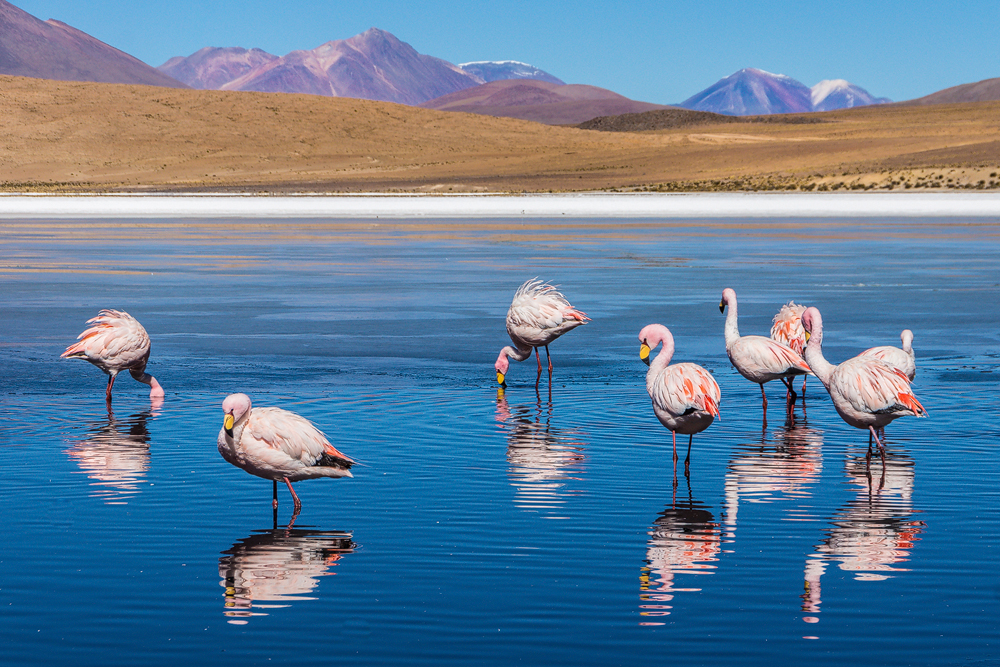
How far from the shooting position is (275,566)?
685 cm

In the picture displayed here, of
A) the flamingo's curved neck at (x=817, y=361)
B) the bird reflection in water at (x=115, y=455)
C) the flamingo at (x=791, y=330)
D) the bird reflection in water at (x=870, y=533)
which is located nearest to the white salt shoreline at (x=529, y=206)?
the flamingo at (x=791, y=330)

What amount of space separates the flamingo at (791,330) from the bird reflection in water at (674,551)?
14.1 feet

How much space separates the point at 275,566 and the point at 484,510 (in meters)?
1.51

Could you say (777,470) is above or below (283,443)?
below

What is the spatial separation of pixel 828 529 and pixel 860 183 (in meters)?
65.1

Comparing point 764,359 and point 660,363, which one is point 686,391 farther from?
point 764,359

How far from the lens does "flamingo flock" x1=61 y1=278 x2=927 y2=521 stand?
7.75 meters

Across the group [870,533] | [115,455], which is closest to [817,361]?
[870,533]

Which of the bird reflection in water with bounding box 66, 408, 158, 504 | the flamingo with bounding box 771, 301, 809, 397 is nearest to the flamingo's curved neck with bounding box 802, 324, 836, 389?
the flamingo with bounding box 771, 301, 809, 397

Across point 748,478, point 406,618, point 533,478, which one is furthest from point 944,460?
point 406,618

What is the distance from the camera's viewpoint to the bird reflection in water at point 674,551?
6305 mm

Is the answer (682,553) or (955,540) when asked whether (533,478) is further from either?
(955,540)

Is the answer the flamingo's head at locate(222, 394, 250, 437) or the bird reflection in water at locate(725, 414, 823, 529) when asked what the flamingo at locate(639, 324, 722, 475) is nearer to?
the bird reflection in water at locate(725, 414, 823, 529)

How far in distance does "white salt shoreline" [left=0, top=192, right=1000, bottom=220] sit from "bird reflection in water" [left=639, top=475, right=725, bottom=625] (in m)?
41.2
